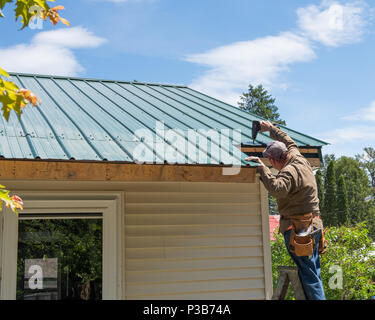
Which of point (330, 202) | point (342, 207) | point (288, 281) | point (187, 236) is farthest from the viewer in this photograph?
point (330, 202)

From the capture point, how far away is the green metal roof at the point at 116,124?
18.4 ft

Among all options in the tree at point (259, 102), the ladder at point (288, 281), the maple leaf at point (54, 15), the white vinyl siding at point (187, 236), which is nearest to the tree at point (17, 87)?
the maple leaf at point (54, 15)

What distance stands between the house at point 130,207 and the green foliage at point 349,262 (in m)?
7.43

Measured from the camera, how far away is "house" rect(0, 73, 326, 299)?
5617 mm

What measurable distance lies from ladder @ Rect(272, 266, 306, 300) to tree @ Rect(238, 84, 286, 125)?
52156mm

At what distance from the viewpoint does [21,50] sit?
242 ft

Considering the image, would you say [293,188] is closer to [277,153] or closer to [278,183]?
[278,183]

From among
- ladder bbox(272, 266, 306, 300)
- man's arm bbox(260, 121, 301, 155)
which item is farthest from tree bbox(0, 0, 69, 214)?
man's arm bbox(260, 121, 301, 155)

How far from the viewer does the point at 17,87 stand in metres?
3.16

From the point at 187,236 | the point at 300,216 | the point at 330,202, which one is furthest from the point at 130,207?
the point at 330,202

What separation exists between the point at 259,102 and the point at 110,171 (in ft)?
175

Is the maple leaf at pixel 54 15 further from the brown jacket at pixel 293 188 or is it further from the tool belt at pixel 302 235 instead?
the tool belt at pixel 302 235

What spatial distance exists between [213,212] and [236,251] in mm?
614

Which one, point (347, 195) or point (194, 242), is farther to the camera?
point (347, 195)
